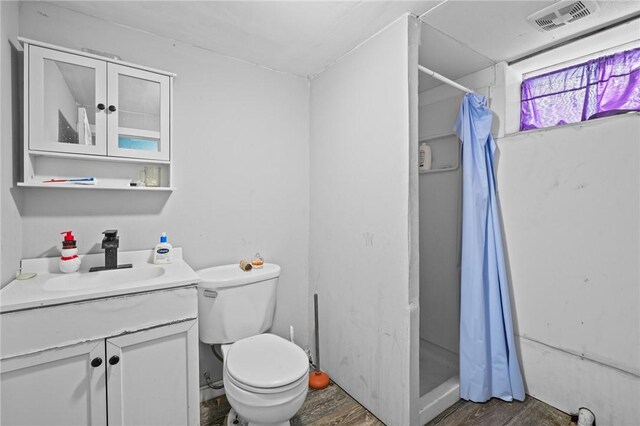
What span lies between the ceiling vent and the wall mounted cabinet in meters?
1.92

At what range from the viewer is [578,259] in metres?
1.65

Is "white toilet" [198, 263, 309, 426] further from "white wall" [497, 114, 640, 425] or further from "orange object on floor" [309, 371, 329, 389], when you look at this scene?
"white wall" [497, 114, 640, 425]

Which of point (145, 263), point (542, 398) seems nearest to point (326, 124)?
point (145, 263)

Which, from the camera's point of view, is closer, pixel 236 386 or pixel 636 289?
pixel 236 386

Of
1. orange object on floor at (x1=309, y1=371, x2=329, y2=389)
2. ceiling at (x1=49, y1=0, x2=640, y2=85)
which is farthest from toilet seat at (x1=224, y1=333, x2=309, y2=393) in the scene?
ceiling at (x1=49, y1=0, x2=640, y2=85)

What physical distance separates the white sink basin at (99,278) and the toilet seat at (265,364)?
1.82ft

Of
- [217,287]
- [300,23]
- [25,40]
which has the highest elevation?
[300,23]

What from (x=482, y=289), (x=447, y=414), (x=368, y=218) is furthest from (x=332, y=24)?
(x=447, y=414)

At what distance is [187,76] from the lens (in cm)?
181

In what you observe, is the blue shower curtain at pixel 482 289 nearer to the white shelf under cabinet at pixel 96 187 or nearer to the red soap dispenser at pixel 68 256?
the white shelf under cabinet at pixel 96 187

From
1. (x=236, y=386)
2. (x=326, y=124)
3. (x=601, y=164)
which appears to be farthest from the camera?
(x=326, y=124)

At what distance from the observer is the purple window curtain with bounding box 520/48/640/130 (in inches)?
61.7

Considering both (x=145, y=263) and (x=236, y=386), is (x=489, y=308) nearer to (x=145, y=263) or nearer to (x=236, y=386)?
(x=236, y=386)

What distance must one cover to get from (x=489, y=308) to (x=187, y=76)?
2.27 m
